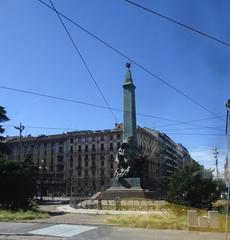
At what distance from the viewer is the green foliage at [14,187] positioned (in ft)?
99.2

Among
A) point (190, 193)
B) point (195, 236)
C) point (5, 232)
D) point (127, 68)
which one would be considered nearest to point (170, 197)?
point (190, 193)

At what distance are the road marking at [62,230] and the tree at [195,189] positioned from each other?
648 cm

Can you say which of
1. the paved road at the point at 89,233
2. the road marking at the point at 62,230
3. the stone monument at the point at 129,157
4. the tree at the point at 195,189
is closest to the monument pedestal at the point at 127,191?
the stone monument at the point at 129,157

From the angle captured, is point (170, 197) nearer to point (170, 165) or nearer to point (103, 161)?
point (103, 161)

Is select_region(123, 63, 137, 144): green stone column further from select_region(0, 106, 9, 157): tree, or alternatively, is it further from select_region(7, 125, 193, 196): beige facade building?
select_region(7, 125, 193, 196): beige facade building

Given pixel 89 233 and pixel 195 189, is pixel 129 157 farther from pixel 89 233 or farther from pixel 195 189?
pixel 89 233

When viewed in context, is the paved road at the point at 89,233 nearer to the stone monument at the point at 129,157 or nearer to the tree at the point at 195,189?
the tree at the point at 195,189

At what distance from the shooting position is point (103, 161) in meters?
122

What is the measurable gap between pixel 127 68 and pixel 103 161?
73.1 m

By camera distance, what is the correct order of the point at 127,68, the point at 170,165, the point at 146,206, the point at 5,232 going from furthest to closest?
the point at 170,165
the point at 127,68
the point at 146,206
the point at 5,232

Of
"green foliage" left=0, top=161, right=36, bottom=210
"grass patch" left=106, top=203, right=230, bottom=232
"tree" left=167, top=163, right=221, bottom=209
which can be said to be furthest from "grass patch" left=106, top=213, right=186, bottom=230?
"green foliage" left=0, top=161, right=36, bottom=210

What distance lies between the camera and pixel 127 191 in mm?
44656

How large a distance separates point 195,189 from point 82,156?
101753 mm

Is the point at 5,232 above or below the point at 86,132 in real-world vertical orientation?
below
